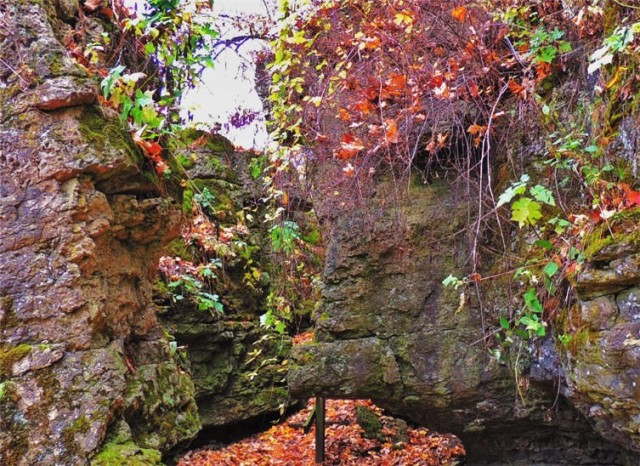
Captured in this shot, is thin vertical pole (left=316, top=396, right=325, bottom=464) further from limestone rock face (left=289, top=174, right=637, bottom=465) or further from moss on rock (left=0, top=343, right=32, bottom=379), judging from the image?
moss on rock (left=0, top=343, right=32, bottom=379)

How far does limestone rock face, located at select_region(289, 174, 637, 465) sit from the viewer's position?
15.7 ft

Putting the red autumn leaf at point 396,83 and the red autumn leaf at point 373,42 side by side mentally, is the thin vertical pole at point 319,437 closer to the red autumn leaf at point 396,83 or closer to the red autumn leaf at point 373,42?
the red autumn leaf at point 396,83

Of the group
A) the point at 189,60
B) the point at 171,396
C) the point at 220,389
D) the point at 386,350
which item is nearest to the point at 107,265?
the point at 171,396

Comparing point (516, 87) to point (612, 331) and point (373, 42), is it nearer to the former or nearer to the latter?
point (373, 42)

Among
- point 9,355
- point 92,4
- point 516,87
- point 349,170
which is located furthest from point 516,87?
point 9,355

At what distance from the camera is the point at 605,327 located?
10.7 ft

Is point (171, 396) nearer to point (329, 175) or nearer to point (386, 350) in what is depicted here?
point (386, 350)

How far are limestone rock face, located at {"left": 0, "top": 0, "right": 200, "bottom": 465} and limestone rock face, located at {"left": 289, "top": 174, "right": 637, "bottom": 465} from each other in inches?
87.0

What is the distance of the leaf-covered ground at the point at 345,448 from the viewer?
689 cm

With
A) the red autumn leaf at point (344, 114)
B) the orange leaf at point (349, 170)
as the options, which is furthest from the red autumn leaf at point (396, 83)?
the orange leaf at point (349, 170)

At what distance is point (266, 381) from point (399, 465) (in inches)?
92.2

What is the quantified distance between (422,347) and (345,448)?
10.1ft

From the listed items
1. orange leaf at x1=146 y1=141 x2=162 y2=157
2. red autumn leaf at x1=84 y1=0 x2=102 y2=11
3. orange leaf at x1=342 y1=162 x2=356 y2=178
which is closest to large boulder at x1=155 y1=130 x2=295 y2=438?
orange leaf at x1=342 y1=162 x2=356 y2=178

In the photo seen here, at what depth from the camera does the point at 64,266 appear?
2711 millimetres
